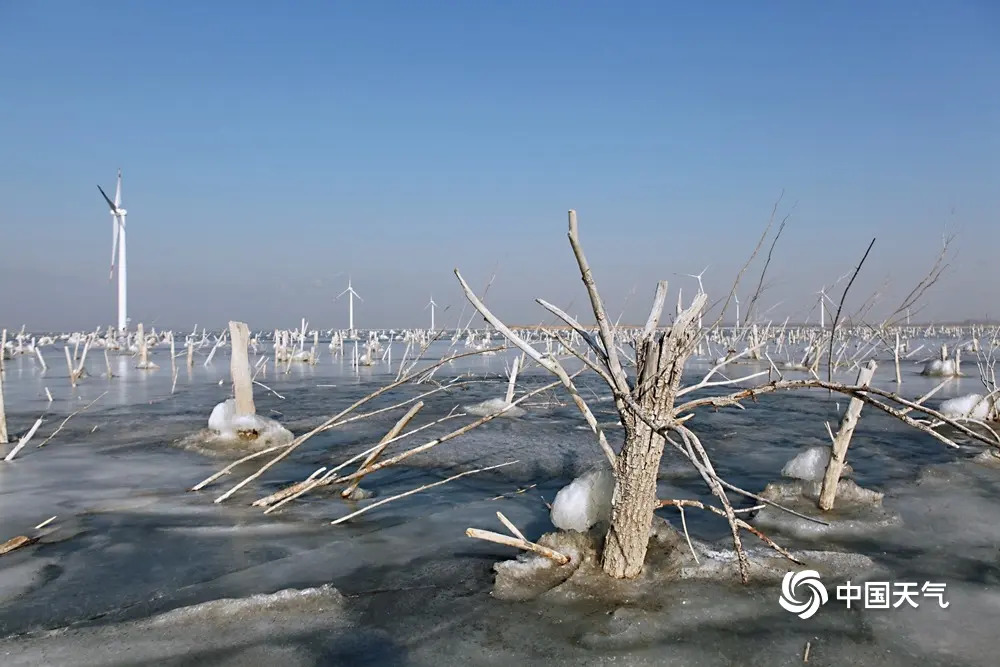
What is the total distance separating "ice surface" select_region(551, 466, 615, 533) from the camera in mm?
3785

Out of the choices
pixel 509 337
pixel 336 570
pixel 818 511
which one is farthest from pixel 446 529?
pixel 818 511

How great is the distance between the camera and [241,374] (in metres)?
8.05

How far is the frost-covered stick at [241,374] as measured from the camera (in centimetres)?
803

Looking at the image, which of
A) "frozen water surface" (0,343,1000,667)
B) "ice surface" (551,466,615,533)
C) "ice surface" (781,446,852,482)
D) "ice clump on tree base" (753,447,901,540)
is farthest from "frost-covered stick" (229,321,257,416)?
"ice surface" (781,446,852,482)

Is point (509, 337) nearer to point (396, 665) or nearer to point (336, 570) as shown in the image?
point (396, 665)

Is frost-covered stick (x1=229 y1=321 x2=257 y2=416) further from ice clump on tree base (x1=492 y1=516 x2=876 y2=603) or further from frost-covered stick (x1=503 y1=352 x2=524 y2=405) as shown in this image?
ice clump on tree base (x1=492 y1=516 x2=876 y2=603)

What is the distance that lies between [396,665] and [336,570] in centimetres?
124

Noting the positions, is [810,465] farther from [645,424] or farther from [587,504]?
[645,424]

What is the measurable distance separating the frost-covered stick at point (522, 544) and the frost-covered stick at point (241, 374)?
5.74 m

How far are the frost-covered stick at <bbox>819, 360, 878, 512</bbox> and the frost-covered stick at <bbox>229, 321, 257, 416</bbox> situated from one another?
6757 mm

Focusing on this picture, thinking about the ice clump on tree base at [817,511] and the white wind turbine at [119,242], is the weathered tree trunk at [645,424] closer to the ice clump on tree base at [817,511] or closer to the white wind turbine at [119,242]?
the ice clump on tree base at [817,511]

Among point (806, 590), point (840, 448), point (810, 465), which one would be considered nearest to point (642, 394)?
point (806, 590)

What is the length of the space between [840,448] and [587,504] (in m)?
2.29

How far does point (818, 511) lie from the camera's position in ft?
15.9
